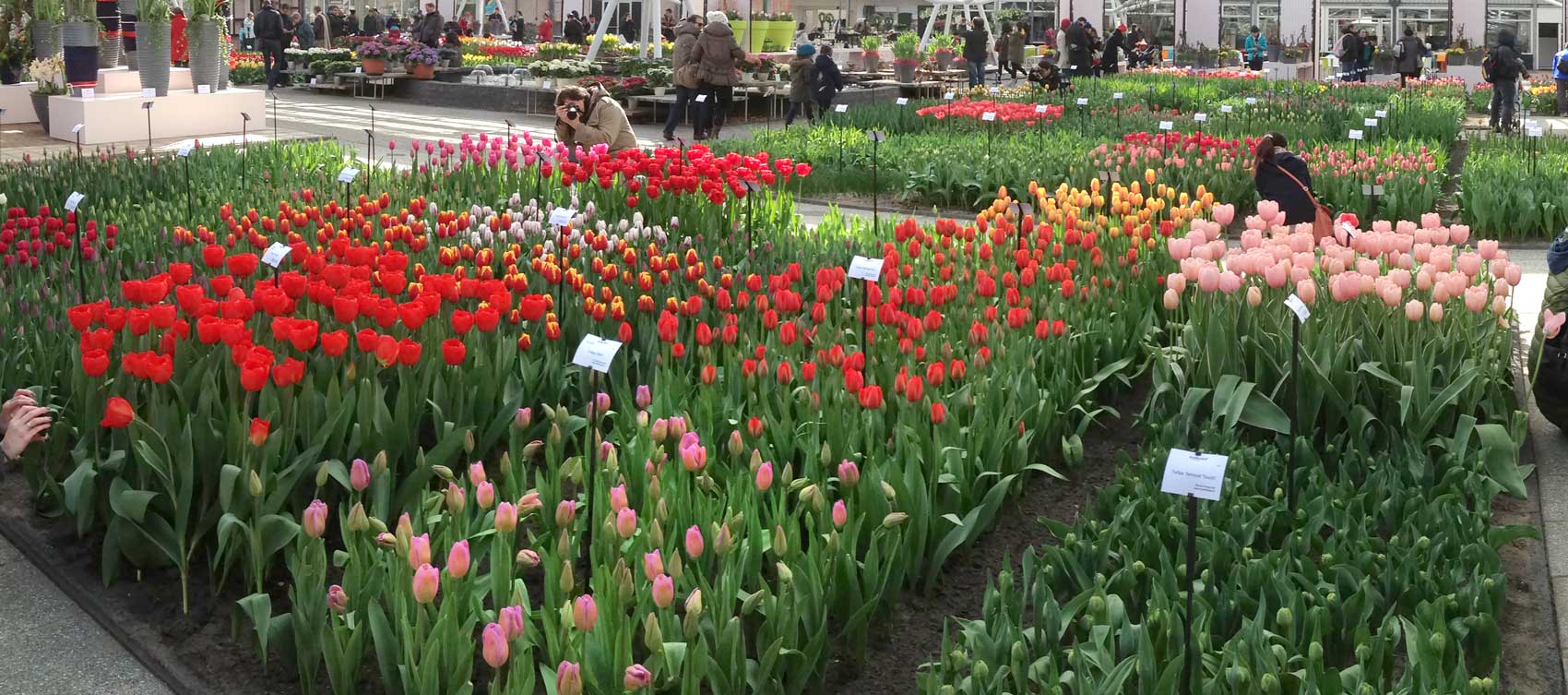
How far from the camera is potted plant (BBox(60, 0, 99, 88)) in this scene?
16.1 meters

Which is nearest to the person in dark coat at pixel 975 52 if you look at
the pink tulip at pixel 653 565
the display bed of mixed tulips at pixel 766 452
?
the display bed of mixed tulips at pixel 766 452

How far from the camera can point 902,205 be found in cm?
1302

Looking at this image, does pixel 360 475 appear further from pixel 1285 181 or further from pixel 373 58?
pixel 373 58

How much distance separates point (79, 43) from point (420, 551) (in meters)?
14.9

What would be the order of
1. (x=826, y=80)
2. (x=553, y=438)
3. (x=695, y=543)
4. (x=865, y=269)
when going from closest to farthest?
(x=695, y=543)
(x=553, y=438)
(x=865, y=269)
(x=826, y=80)

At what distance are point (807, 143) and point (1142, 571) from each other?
10906 mm

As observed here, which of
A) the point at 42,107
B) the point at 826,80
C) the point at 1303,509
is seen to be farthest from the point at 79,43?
the point at 1303,509

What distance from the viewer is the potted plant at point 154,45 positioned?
16547 mm

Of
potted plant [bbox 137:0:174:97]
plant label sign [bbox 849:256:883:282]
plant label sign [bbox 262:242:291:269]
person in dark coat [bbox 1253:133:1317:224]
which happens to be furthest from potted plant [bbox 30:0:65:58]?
plant label sign [bbox 849:256:883:282]

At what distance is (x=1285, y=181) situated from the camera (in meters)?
9.23

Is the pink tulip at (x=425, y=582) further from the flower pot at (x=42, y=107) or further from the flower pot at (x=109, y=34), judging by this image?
the flower pot at (x=109, y=34)

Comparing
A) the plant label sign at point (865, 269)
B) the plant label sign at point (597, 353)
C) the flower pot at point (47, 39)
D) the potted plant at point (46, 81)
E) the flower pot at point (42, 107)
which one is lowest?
the plant label sign at point (597, 353)

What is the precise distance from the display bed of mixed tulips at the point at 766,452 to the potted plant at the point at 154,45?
414 inches

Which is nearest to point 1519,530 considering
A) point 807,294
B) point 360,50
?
point 807,294
